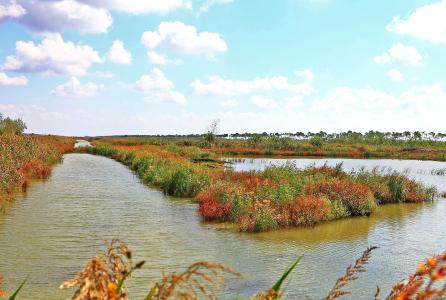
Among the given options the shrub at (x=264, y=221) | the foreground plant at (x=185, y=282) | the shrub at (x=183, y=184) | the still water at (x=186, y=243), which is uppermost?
the foreground plant at (x=185, y=282)

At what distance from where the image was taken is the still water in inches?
429

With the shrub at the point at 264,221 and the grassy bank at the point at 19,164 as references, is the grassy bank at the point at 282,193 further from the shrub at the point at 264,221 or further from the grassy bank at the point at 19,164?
the grassy bank at the point at 19,164

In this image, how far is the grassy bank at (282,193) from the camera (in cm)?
1778

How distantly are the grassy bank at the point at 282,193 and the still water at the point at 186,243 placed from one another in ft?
2.36

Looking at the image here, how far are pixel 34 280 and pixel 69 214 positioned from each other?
8.25m

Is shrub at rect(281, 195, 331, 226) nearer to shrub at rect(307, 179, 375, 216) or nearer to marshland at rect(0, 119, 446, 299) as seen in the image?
marshland at rect(0, 119, 446, 299)

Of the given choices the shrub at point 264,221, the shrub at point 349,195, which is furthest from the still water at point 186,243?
the shrub at point 349,195

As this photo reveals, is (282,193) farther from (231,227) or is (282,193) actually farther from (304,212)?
(231,227)

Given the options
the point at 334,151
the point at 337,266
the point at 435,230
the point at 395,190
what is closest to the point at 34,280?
the point at 337,266

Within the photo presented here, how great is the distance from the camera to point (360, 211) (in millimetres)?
21031

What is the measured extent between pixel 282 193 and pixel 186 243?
267 inches

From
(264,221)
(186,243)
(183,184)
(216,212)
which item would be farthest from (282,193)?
(183,184)

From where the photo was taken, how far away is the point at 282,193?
19.9 metres

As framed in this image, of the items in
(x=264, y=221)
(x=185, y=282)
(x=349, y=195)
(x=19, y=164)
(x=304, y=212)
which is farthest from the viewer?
(x=19, y=164)
